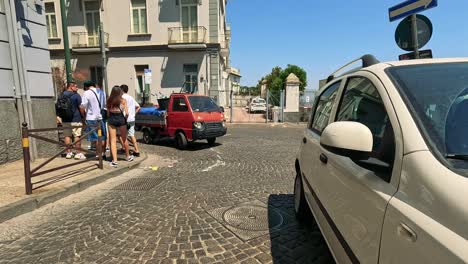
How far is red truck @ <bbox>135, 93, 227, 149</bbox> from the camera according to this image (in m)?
9.51

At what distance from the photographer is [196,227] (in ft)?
12.4

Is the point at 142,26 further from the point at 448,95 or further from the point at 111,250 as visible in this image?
the point at 448,95

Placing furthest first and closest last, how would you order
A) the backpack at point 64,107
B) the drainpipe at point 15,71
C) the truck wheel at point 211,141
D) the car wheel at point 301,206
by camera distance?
the truck wheel at point 211,141
the backpack at point 64,107
the drainpipe at point 15,71
the car wheel at point 301,206

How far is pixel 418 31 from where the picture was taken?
4695 millimetres

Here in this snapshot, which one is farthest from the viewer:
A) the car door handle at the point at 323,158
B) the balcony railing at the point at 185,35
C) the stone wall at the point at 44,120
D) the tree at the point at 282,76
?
the tree at the point at 282,76

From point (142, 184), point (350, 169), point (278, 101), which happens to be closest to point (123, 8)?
point (278, 101)

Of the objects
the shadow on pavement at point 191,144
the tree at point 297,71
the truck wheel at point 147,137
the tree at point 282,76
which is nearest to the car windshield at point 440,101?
the shadow on pavement at point 191,144

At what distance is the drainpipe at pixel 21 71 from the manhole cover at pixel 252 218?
5489 millimetres

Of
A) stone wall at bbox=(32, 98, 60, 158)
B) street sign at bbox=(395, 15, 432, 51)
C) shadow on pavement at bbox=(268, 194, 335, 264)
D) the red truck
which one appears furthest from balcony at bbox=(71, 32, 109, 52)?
shadow on pavement at bbox=(268, 194, 335, 264)

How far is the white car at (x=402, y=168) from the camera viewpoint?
1188mm

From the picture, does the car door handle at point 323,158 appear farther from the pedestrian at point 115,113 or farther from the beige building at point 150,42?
the beige building at point 150,42

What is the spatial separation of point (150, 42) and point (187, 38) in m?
2.74

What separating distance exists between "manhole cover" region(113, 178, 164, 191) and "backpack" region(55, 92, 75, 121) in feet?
9.99

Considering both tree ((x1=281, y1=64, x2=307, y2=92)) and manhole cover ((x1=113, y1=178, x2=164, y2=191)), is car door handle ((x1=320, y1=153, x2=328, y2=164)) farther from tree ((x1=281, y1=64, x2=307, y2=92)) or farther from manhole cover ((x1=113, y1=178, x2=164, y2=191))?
tree ((x1=281, y1=64, x2=307, y2=92))
